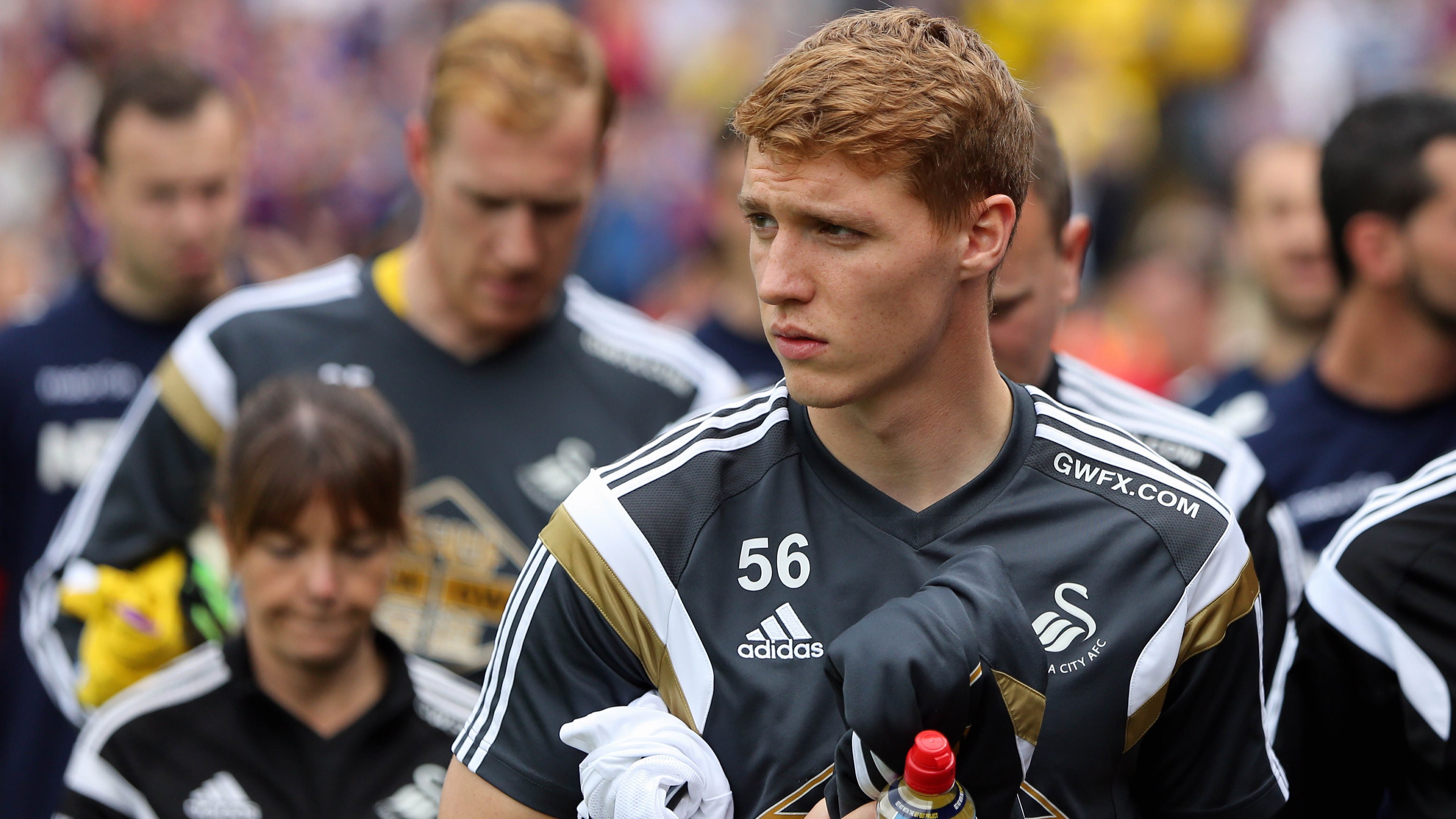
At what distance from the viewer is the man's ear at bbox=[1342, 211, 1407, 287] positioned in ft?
14.9

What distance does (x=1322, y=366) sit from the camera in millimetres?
4742

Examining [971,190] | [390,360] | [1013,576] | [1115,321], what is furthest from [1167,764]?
[1115,321]

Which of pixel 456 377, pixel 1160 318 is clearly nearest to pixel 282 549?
pixel 456 377

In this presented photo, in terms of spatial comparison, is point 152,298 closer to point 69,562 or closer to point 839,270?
point 69,562

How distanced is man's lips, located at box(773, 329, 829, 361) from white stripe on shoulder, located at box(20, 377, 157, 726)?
2.19m

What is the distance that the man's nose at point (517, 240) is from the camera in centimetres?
400

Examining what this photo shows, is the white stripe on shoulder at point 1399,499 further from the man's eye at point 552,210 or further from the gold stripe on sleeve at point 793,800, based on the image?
the man's eye at point 552,210

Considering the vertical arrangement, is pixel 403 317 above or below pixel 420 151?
below

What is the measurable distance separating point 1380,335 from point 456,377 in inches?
99.8

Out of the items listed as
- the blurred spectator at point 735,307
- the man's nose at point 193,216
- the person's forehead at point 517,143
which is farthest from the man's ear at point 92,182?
the blurred spectator at point 735,307

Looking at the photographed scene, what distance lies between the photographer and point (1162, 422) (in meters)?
3.66

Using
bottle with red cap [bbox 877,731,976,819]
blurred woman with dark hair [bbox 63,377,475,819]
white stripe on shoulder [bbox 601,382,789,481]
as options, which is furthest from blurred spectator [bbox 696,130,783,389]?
bottle with red cap [bbox 877,731,976,819]

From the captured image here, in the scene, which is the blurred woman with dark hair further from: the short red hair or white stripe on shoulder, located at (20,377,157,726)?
the short red hair

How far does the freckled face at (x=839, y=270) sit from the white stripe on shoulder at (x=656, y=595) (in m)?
0.33
